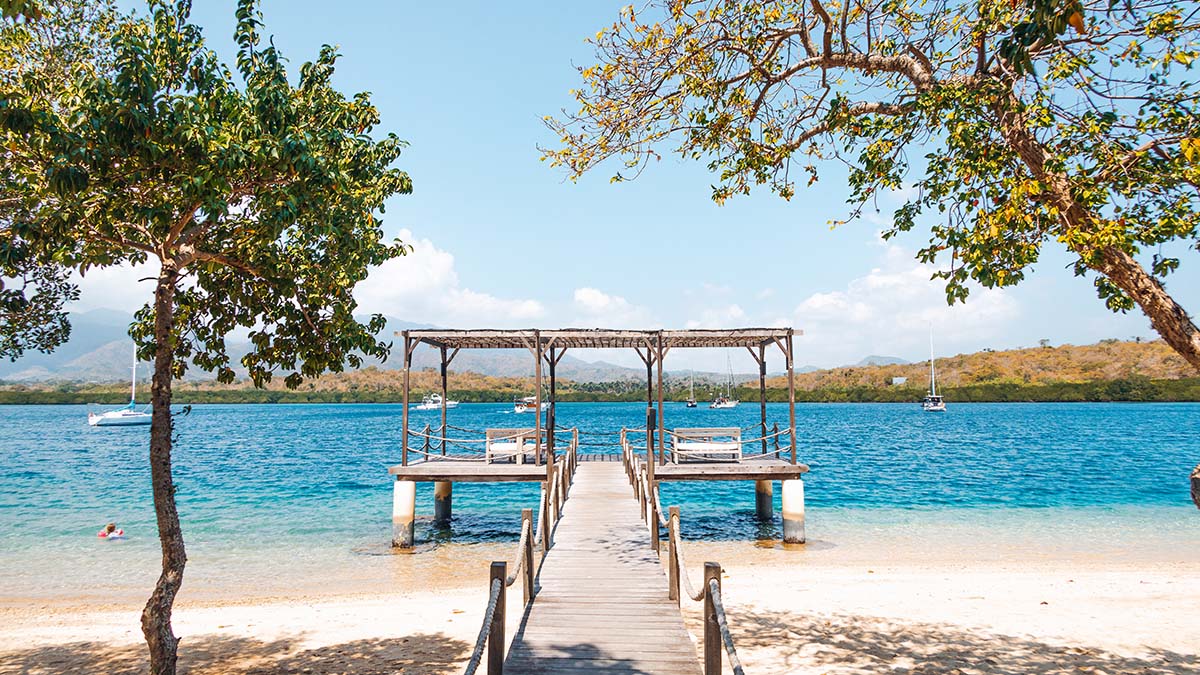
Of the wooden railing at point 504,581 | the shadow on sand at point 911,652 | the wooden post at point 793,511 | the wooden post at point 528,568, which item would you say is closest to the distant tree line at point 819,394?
the wooden post at point 793,511

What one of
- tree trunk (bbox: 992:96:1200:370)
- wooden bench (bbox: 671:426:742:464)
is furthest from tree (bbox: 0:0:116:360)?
wooden bench (bbox: 671:426:742:464)

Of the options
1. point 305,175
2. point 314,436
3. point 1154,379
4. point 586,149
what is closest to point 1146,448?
point 586,149

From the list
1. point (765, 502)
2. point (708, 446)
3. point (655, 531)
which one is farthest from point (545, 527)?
point (765, 502)

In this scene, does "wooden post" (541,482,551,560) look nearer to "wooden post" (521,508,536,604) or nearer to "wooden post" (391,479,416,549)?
"wooden post" (521,508,536,604)

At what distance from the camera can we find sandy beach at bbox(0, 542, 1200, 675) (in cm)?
891

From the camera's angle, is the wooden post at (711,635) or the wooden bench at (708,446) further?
the wooden bench at (708,446)

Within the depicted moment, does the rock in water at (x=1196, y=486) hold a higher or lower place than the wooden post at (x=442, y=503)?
higher

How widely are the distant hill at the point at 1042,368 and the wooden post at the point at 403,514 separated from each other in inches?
5665

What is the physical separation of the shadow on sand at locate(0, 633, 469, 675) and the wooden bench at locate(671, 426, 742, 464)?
8.75 m

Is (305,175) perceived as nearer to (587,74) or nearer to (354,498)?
(587,74)

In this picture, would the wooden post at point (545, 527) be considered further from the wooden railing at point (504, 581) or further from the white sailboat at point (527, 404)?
the white sailboat at point (527, 404)

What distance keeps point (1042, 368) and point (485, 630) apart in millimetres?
159335

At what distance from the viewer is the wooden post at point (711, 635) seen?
606cm

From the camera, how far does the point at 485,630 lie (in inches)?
226
